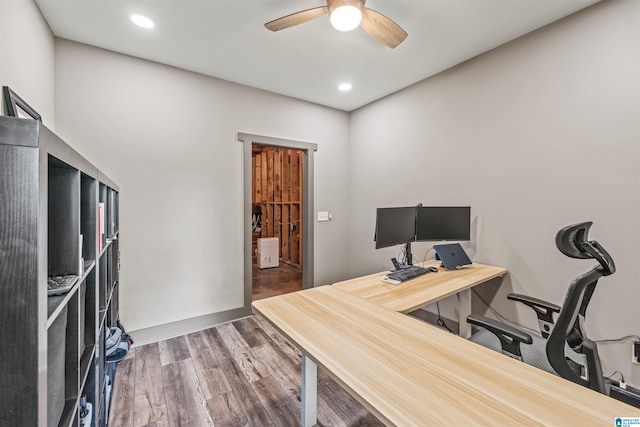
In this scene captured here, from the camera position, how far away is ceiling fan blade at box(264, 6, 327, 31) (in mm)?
1779

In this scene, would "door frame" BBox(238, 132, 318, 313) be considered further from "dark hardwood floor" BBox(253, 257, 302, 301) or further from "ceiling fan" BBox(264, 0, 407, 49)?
"ceiling fan" BBox(264, 0, 407, 49)

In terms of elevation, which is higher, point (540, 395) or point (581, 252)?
point (581, 252)

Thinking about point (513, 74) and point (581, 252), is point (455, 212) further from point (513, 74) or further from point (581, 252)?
point (581, 252)

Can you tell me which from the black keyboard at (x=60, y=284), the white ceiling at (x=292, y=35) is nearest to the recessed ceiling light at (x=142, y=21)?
the white ceiling at (x=292, y=35)

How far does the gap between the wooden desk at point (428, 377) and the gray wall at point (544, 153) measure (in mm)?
1649

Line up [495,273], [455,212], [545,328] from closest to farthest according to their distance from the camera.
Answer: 1. [545,328]
2. [495,273]
3. [455,212]

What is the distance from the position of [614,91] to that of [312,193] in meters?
2.92

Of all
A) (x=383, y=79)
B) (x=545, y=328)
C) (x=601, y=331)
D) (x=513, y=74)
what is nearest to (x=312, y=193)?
(x=383, y=79)

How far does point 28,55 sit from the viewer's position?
5.82 feet

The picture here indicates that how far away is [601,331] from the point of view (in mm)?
2018

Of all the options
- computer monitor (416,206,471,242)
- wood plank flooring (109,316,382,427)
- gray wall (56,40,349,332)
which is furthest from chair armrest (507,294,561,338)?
gray wall (56,40,349,332)

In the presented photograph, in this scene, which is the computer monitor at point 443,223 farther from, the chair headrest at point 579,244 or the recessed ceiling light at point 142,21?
the recessed ceiling light at point 142,21

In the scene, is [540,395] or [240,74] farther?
[240,74]

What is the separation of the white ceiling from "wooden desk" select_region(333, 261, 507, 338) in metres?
2.00
